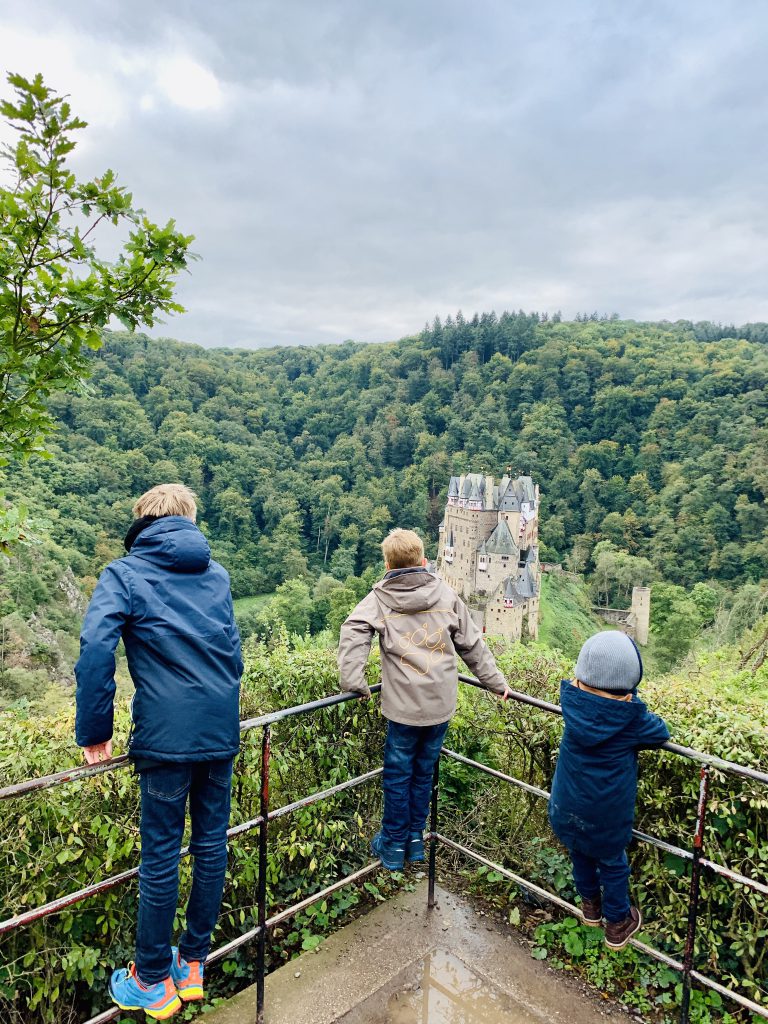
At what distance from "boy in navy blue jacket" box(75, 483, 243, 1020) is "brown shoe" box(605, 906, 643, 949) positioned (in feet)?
5.10

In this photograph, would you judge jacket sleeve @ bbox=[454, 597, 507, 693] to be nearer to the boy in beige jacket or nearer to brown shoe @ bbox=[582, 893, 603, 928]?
the boy in beige jacket

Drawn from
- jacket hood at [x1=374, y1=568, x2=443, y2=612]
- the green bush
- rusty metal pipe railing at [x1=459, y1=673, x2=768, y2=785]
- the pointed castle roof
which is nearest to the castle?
the pointed castle roof

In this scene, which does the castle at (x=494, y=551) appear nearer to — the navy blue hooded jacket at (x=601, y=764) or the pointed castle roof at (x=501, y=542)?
the pointed castle roof at (x=501, y=542)

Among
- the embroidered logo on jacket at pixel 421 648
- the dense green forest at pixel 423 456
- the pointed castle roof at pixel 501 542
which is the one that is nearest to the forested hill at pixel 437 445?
the dense green forest at pixel 423 456

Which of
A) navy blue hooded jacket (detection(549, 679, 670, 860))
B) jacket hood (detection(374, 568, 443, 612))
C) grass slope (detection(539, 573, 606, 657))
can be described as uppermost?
jacket hood (detection(374, 568, 443, 612))

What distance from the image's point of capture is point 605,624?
5131 centimetres

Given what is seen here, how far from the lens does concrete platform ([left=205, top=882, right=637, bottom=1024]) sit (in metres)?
2.26

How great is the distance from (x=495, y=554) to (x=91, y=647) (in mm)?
46225

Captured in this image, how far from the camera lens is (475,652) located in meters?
2.64

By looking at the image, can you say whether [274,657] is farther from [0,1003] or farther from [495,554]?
[495,554]

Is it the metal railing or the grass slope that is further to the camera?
the grass slope

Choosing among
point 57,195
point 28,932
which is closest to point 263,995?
point 28,932

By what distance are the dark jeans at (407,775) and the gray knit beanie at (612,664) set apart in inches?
28.7

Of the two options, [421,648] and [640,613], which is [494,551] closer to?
[640,613]
